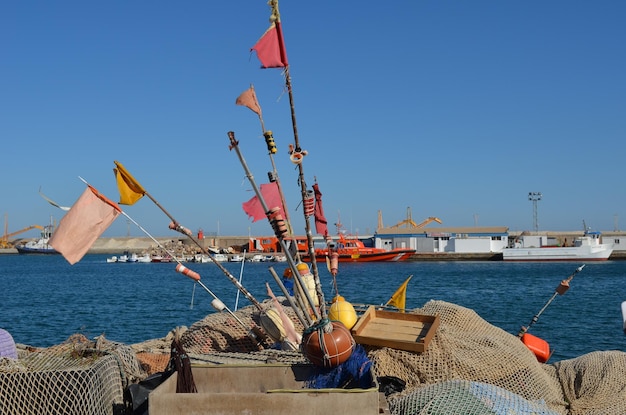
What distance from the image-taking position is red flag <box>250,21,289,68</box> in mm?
6488

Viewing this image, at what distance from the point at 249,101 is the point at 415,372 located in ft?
10.9

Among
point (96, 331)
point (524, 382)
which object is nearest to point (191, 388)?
point (524, 382)

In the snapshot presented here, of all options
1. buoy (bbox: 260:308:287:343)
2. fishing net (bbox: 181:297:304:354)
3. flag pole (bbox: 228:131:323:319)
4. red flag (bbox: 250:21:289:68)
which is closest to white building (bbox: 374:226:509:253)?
fishing net (bbox: 181:297:304:354)

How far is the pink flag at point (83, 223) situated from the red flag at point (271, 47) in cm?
204

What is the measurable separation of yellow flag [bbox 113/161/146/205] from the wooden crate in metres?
2.52

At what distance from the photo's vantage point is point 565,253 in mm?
67750

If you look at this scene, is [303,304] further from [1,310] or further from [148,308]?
[1,310]

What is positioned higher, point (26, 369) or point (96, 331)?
point (26, 369)

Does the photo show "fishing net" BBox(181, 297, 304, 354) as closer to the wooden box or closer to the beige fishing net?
the beige fishing net

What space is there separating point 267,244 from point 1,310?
66460mm

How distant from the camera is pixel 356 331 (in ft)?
21.7

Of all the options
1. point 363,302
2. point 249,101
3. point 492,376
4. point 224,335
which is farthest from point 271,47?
point 363,302

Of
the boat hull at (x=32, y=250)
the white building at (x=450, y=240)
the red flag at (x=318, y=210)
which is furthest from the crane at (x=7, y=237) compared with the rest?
the red flag at (x=318, y=210)

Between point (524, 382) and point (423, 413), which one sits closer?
point (423, 413)
